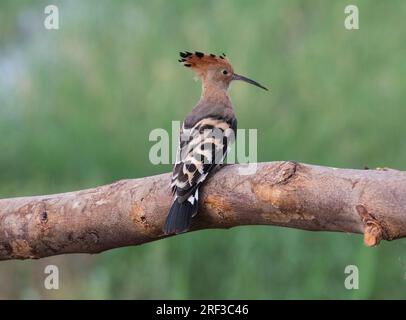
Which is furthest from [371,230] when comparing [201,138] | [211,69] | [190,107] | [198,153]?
[190,107]

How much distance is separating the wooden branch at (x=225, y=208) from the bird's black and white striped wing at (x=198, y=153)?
6 cm

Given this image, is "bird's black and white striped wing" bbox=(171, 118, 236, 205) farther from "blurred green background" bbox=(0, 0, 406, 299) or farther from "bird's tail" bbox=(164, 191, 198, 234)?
"blurred green background" bbox=(0, 0, 406, 299)

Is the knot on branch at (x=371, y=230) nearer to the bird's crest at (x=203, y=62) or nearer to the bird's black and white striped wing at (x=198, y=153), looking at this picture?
the bird's black and white striped wing at (x=198, y=153)

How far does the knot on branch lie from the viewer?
10.2 ft

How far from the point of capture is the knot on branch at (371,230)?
311cm

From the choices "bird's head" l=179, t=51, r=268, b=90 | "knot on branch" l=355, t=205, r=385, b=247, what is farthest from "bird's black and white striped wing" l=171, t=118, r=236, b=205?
→ "knot on branch" l=355, t=205, r=385, b=247

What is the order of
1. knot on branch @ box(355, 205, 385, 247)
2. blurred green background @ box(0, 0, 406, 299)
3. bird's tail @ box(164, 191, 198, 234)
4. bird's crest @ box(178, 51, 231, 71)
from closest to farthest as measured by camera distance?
knot on branch @ box(355, 205, 385, 247) → bird's tail @ box(164, 191, 198, 234) → bird's crest @ box(178, 51, 231, 71) → blurred green background @ box(0, 0, 406, 299)

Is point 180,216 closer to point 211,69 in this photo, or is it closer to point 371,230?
point 371,230

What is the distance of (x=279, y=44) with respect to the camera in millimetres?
7797

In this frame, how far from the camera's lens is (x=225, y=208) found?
3.50 meters

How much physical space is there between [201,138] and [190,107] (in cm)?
296

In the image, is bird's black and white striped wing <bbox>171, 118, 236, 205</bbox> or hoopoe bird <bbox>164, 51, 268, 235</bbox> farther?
bird's black and white striped wing <bbox>171, 118, 236, 205</bbox>

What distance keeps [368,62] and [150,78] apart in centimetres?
146
